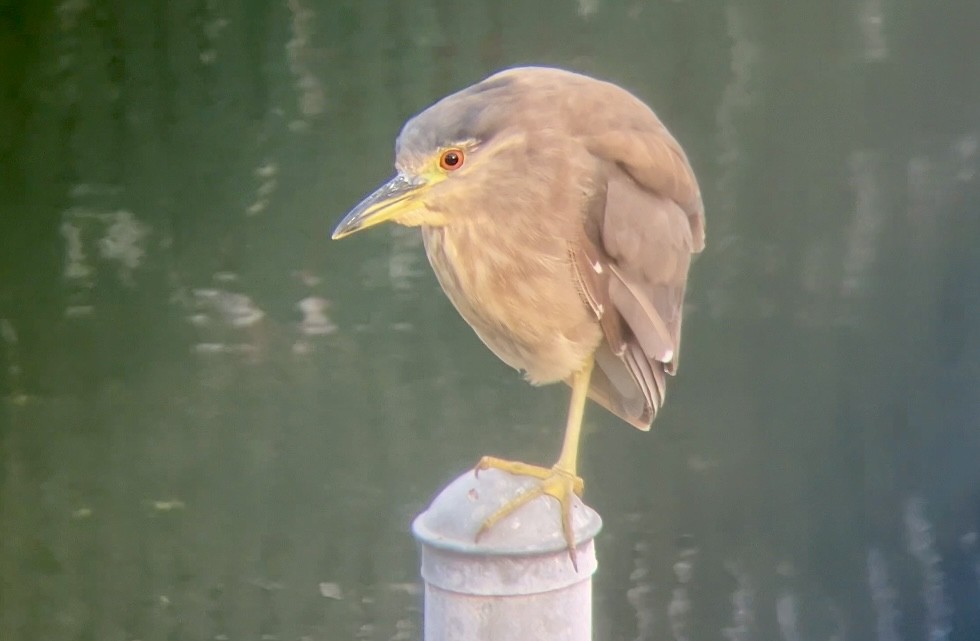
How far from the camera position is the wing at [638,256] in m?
1.00

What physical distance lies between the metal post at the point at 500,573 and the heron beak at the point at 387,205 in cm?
29

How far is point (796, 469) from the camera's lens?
164 centimetres

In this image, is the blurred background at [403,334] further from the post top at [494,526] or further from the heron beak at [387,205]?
the post top at [494,526]

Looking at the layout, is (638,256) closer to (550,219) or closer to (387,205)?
(550,219)

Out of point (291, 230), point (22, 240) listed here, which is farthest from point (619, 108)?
point (22, 240)

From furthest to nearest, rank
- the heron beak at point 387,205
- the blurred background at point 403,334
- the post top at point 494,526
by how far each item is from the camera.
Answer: the blurred background at point 403,334 → the heron beak at point 387,205 → the post top at point 494,526

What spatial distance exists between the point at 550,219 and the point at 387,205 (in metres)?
0.17

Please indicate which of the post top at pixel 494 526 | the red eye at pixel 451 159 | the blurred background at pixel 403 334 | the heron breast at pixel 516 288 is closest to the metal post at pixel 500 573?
the post top at pixel 494 526

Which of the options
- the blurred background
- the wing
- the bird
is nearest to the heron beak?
the bird

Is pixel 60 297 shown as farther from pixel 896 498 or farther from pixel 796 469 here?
pixel 896 498

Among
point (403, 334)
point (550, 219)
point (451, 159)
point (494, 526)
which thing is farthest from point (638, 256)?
point (403, 334)

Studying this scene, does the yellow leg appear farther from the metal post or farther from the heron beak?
the heron beak

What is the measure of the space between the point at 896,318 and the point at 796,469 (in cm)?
31

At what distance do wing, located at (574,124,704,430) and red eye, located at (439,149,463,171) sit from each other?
0.52 ft
